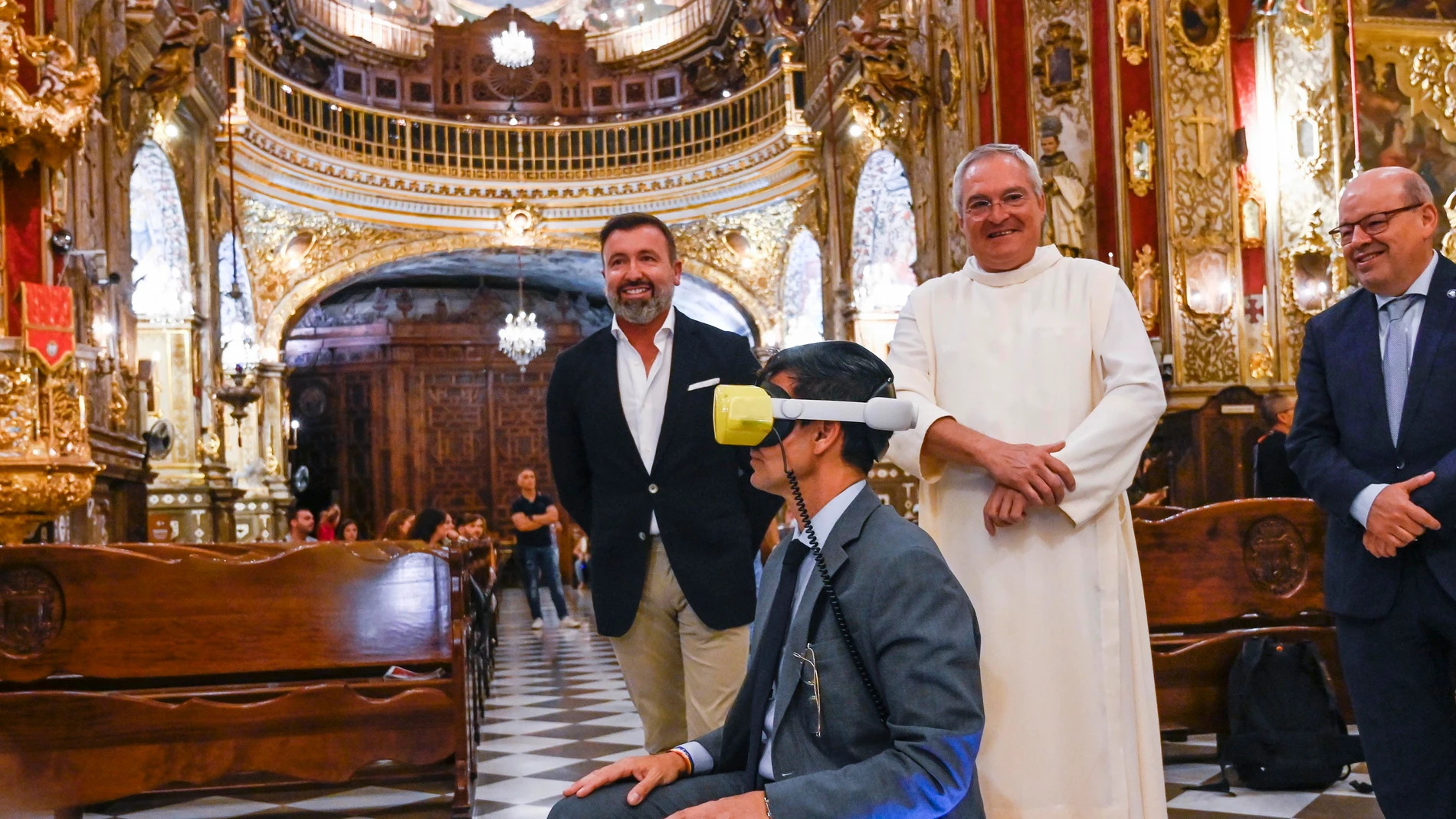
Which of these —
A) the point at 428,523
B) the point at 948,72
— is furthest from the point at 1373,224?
the point at 948,72

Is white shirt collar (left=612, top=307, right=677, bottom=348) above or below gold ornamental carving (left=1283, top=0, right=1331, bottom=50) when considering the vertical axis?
below

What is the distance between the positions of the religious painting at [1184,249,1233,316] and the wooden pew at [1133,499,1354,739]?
222 inches

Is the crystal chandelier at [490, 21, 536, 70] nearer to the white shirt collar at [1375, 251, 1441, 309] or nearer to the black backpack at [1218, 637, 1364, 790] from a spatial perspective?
the black backpack at [1218, 637, 1364, 790]

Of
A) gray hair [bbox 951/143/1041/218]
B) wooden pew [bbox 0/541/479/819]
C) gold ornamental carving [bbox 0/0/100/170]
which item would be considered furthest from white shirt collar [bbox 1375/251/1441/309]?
gold ornamental carving [bbox 0/0/100/170]

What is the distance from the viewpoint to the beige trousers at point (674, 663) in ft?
9.27

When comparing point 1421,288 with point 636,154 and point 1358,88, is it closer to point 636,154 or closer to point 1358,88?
point 1358,88

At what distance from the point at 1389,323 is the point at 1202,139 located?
7720 mm

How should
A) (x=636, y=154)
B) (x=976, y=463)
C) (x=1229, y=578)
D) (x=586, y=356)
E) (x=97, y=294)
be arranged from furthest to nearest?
1. (x=636, y=154)
2. (x=97, y=294)
3. (x=1229, y=578)
4. (x=586, y=356)
5. (x=976, y=463)

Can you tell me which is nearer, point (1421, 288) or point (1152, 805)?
point (1152, 805)

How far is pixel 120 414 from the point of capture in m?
10.2

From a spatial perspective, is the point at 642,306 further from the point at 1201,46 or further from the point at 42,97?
the point at 1201,46

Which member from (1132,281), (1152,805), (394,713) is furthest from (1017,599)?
(1132,281)

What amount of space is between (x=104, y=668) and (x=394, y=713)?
2.88 feet

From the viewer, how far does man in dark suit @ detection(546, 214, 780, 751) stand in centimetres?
283
